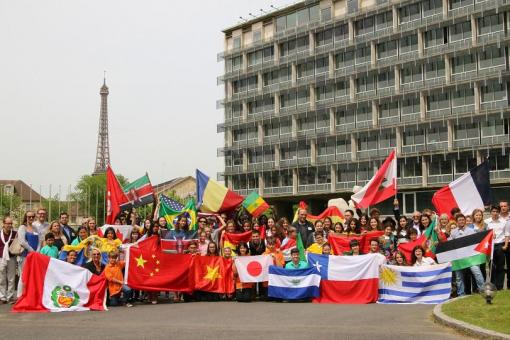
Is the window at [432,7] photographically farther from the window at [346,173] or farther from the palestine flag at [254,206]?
the palestine flag at [254,206]

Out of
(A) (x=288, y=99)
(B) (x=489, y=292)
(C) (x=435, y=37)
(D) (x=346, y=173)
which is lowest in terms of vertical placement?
(B) (x=489, y=292)

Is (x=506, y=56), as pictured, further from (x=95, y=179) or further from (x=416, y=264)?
(x=95, y=179)

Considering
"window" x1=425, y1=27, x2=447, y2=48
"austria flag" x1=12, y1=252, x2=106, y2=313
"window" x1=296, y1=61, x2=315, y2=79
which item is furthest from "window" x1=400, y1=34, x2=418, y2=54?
"austria flag" x1=12, y1=252, x2=106, y2=313

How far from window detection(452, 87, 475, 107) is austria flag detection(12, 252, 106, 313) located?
50.5 meters

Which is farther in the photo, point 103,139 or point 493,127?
point 103,139

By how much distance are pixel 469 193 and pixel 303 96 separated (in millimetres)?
54483

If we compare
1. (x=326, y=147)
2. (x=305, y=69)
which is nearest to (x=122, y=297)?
(x=326, y=147)

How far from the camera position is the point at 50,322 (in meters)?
12.8

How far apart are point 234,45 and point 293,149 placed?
53.1 ft

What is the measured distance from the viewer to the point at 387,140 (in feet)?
215

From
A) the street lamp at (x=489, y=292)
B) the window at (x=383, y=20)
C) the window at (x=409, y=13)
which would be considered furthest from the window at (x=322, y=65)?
the street lamp at (x=489, y=292)

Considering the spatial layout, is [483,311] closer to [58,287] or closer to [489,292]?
[489,292]

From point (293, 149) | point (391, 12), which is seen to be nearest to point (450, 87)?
point (391, 12)

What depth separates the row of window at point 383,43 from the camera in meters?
59.4
